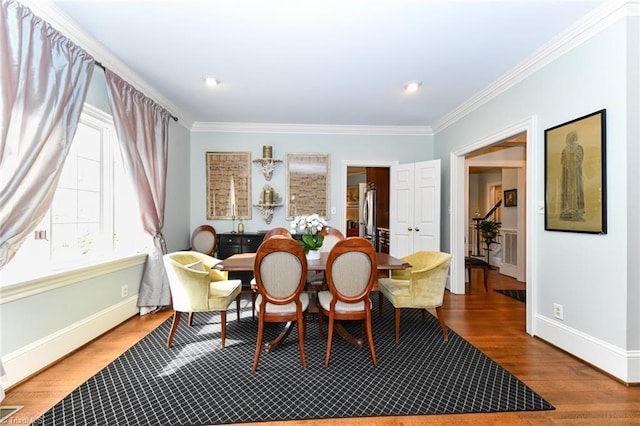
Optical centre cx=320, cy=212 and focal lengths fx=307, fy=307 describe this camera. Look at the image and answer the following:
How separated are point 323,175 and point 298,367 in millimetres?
3317

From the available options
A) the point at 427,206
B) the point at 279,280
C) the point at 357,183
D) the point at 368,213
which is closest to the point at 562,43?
the point at 427,206

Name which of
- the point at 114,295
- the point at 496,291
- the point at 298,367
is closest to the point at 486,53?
the point at 298,367

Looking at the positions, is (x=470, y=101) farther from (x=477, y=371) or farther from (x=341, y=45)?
(x=477, y=371)

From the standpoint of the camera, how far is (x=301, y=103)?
4.04 meters

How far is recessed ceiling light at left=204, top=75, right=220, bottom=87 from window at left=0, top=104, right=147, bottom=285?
3.37 feet

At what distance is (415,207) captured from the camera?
4.79m

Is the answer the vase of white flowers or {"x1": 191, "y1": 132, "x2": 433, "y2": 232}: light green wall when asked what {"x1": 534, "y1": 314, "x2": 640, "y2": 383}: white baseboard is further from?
{"x1": 191, "y1": 132, "x2": 433, "y2": 232}: light green wall

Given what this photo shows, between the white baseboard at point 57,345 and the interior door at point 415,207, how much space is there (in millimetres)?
3827

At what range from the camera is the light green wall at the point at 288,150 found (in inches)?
197

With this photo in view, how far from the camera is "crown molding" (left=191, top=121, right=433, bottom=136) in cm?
497

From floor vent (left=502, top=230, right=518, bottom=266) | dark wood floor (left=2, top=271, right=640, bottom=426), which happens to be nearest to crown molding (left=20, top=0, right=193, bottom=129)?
dark wood floor (left=2, top=271, right=640, bottom=426)

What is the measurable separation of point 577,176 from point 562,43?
111cm

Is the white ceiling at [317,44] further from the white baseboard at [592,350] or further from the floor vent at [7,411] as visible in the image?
the floor vent at [7,411]

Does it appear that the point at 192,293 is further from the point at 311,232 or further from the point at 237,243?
the point at 237,243
